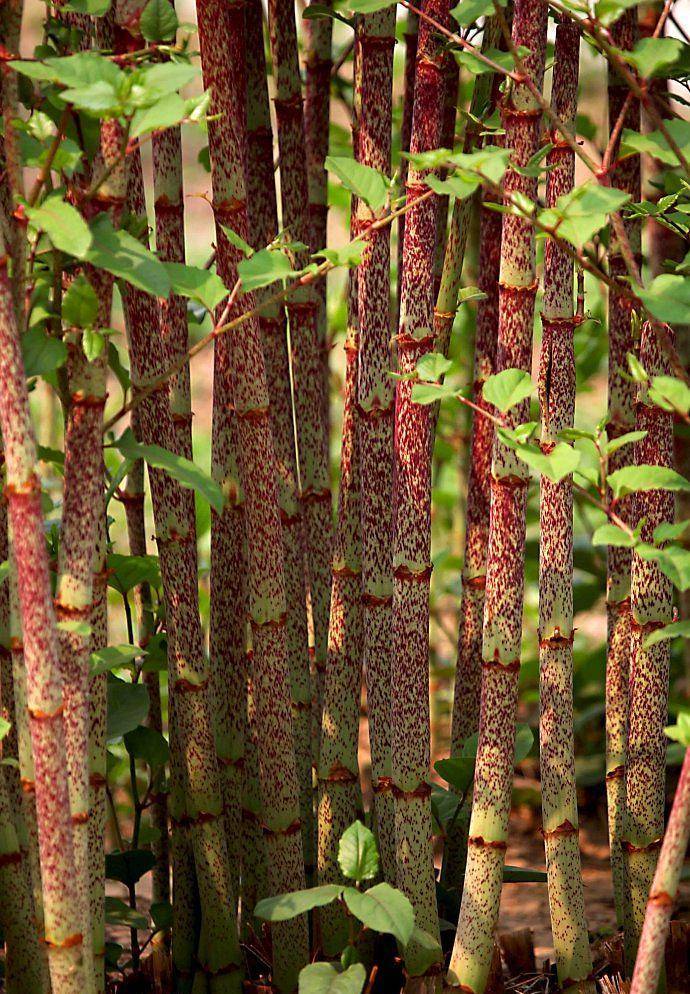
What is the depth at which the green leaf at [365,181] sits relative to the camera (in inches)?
31.2

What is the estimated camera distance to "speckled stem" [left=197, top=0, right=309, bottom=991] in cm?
93

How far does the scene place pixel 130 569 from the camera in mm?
1095

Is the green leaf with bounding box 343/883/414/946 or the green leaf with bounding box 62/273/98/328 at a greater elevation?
the green leaf with bounding box 62/273/98/328

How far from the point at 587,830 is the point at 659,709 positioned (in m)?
0.94

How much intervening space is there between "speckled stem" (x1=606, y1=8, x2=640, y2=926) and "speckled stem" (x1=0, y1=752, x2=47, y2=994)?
0.56m

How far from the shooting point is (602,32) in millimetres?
737

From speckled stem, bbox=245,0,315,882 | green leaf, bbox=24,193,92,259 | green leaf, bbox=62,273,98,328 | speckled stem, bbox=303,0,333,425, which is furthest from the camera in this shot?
speckled stem, bbox=303,0,333,425

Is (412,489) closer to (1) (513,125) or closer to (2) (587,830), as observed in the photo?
(1) (513,125)

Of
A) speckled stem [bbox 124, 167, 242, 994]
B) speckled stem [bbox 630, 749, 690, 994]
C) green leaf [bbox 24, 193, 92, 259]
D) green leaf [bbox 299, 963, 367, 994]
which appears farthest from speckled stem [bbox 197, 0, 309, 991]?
speckled stem [bbox 630, 749, 690, 994]

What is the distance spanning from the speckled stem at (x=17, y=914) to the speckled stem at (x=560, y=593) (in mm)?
464

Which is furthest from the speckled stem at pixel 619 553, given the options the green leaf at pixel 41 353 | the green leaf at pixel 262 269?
the green leaf at pixel 41 353

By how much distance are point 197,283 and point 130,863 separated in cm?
66

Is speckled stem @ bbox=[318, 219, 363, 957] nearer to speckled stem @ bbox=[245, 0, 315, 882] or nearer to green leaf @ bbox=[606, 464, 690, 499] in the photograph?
speckled stem @ bbox=[245, 0, 315, 882]

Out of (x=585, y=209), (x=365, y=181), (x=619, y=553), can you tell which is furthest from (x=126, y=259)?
(x=619, y=553)
